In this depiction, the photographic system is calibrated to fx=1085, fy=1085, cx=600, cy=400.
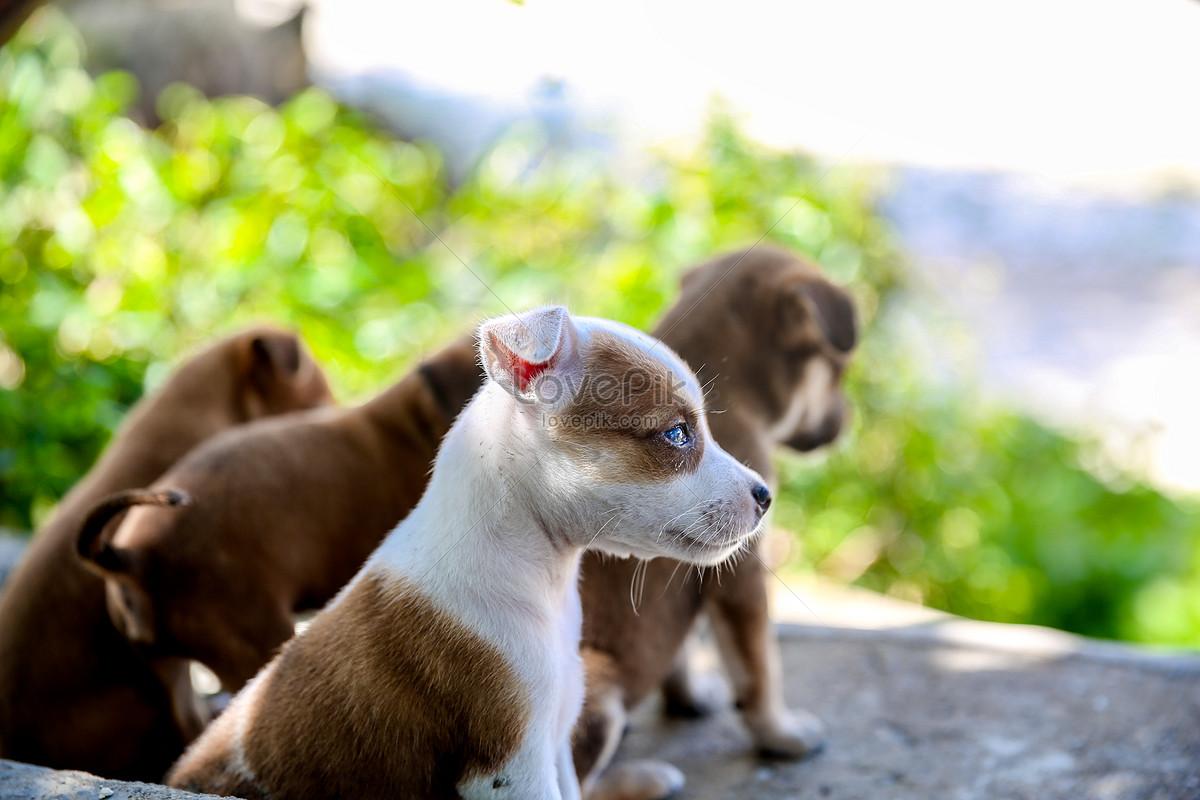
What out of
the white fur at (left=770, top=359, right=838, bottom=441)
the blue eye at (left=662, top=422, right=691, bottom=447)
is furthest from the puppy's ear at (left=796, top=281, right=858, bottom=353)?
the blue eye at (left=662, top=422, right=691, bottom=447)

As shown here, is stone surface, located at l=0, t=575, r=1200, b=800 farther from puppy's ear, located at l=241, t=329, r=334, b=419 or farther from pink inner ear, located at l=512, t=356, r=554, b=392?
puppy's ear, located at l=241, t=329, r=334, b=419

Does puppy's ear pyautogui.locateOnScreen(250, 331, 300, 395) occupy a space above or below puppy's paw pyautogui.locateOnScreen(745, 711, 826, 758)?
above

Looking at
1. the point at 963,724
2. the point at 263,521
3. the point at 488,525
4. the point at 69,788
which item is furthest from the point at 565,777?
the point at 963,724

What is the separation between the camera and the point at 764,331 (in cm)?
381

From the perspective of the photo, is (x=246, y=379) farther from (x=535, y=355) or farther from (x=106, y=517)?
(x=535, y=355)

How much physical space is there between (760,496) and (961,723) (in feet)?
6.39

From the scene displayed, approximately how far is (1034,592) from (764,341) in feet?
12.8

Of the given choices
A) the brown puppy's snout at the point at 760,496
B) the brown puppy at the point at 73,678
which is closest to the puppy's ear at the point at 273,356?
the brown puppy at the point at 73,678

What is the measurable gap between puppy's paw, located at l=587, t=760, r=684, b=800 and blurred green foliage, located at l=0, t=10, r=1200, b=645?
9.62ft

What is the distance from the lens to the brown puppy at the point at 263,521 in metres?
3.32

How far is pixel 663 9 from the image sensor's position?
9.41m

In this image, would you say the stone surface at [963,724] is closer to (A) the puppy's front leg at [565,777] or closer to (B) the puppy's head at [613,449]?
(A) the puppy's front leg at [565,777]

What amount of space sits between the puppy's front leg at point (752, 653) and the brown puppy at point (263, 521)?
108cm

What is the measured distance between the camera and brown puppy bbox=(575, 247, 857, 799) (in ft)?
10.8
